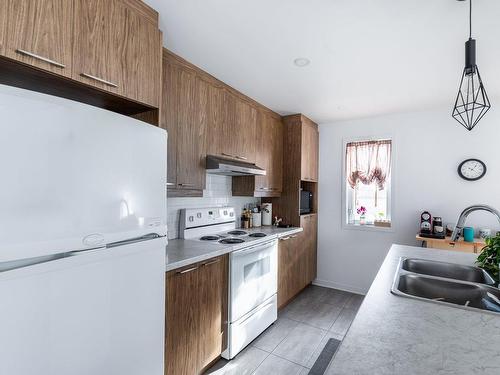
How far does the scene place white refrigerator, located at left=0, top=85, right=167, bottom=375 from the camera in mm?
812

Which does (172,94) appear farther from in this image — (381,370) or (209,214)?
(381,370)

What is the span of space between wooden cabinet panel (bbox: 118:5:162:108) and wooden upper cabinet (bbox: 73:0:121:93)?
22mm

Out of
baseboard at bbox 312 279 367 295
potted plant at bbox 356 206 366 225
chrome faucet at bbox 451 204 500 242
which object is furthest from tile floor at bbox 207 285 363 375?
chrome faucet at bbox 451 204 500 242

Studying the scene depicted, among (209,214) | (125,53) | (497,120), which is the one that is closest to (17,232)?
(125,53)

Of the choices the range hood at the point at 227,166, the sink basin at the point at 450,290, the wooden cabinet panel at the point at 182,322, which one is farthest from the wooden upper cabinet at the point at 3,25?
the sink basin at the point at 450,290

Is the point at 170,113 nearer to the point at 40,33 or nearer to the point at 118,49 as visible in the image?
the point at 118,49

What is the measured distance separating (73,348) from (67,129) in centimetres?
81

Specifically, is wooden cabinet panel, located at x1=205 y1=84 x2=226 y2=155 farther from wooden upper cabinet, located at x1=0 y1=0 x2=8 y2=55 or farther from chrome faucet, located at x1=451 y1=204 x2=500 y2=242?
chrome faucet, located at x1=451 y1=204 x2=500 y2=242

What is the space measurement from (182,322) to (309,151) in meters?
2.64

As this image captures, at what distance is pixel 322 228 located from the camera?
3859mm

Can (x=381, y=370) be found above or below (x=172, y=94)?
below

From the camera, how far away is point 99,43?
1.25m

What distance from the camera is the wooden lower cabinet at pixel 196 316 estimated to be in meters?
1.64

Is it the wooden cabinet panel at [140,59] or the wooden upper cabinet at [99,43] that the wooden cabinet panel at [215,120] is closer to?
the wooden cabinet panel at [140,59]
